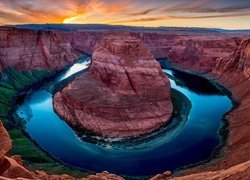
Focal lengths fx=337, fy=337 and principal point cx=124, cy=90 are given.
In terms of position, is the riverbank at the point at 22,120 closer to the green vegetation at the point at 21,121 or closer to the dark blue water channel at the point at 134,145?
the green vegetation at the point at 21,121

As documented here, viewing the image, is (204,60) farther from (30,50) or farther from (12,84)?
(12,84)

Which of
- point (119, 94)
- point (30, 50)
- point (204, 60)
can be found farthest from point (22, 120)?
point (204, 60)

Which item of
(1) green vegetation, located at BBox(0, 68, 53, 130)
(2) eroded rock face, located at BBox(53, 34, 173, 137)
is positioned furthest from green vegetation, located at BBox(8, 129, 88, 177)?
(2) eroded rock face, located at BBox(53, 34, 173, 137)

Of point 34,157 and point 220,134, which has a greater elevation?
point 220,134

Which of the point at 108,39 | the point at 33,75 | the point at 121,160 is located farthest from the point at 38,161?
the point at 33,75

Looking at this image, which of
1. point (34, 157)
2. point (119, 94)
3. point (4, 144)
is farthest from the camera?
point (119, 94)

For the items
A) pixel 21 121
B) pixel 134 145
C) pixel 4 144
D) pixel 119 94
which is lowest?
pixel 134 145
